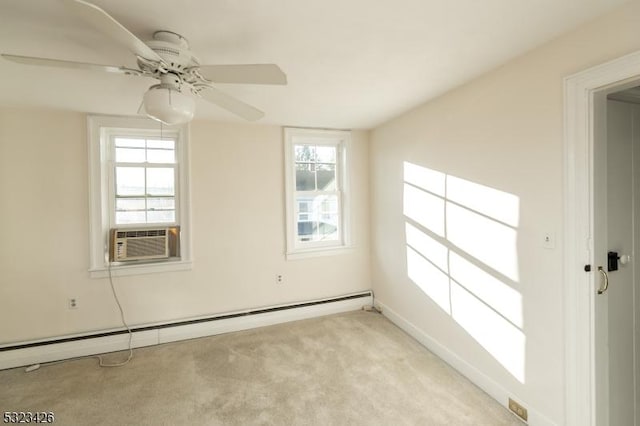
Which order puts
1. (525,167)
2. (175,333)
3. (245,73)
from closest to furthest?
(245,73) < (525,167) < (175,333)

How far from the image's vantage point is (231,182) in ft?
11.1

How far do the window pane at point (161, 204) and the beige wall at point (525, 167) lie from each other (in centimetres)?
278

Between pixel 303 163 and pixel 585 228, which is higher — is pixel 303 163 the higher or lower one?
the higher one

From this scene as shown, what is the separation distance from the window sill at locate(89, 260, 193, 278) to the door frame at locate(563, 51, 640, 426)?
10.7 feet

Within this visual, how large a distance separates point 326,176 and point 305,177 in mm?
305

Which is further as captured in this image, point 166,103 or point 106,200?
point 106,200

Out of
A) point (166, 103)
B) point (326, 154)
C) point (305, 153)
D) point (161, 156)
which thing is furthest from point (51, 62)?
point (326, 154)

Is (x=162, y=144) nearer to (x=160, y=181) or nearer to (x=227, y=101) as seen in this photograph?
(x=160, y=181)

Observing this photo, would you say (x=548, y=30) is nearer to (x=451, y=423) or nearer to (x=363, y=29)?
(x=363, y=29)

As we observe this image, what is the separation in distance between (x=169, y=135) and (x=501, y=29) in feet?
10.3

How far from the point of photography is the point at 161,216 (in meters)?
3.24

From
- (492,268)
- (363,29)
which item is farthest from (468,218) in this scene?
(363,29)

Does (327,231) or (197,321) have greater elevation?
(327,231)

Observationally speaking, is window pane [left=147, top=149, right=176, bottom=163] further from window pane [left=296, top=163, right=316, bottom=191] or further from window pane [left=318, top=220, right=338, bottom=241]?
window pane [left=318, top=220, right=338, bottom=241]
